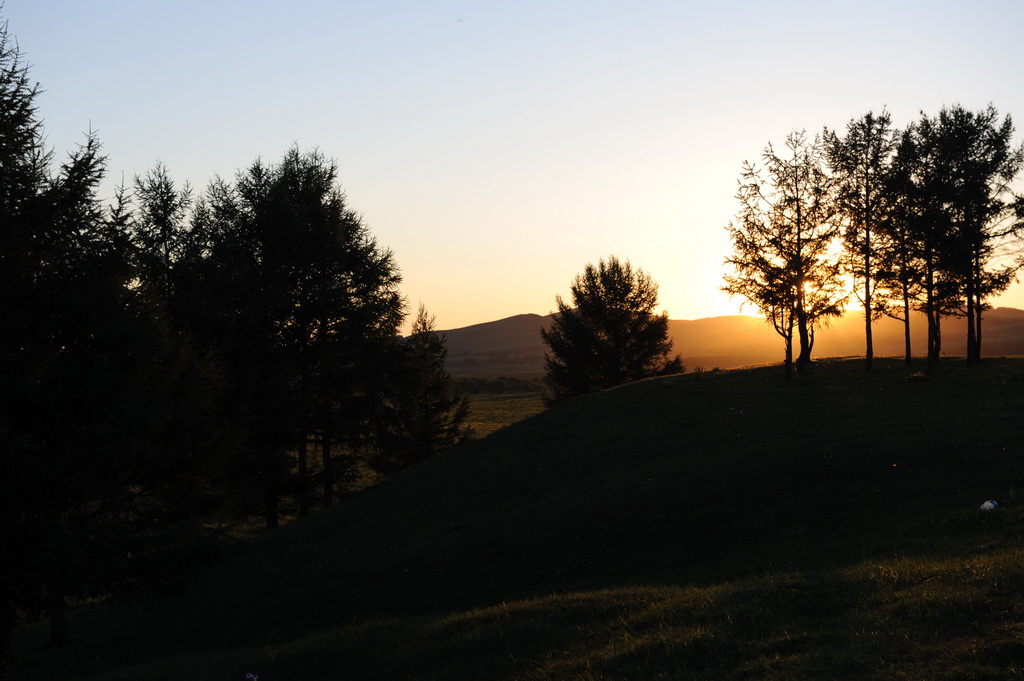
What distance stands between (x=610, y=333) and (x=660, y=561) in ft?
163

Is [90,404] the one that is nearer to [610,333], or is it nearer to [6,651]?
[6,651]

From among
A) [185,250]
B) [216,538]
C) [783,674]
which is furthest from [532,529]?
[185,250]

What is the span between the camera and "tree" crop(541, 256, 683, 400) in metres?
68.0

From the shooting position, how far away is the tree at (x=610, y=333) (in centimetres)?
6800

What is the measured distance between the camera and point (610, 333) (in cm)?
6850

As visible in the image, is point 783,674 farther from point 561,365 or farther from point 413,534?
point 561,365

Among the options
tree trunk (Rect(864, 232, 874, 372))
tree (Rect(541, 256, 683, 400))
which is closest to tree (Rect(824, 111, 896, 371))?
tree trunk (Rect(864, 232, 874, 372))

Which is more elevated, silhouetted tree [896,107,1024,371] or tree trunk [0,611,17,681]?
silhouetted tree [896,107,1024,371]

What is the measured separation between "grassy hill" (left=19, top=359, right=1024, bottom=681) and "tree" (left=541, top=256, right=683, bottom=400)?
25.7 metres

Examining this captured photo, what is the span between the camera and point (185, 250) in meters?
35.2

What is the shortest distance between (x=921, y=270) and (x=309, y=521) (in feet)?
126

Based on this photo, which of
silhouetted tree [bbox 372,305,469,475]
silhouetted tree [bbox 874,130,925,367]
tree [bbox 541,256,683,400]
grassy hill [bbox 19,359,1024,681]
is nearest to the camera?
grassy hill [bbox 19,359,1024,681]

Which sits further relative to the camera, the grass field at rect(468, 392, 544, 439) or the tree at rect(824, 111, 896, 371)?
the grass field at rect(468, 392, 544, 439)

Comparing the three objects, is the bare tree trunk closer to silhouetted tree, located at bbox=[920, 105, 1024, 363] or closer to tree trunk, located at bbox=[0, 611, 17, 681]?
tree trunk, located at bbox=[0, 611, 17, 681]
